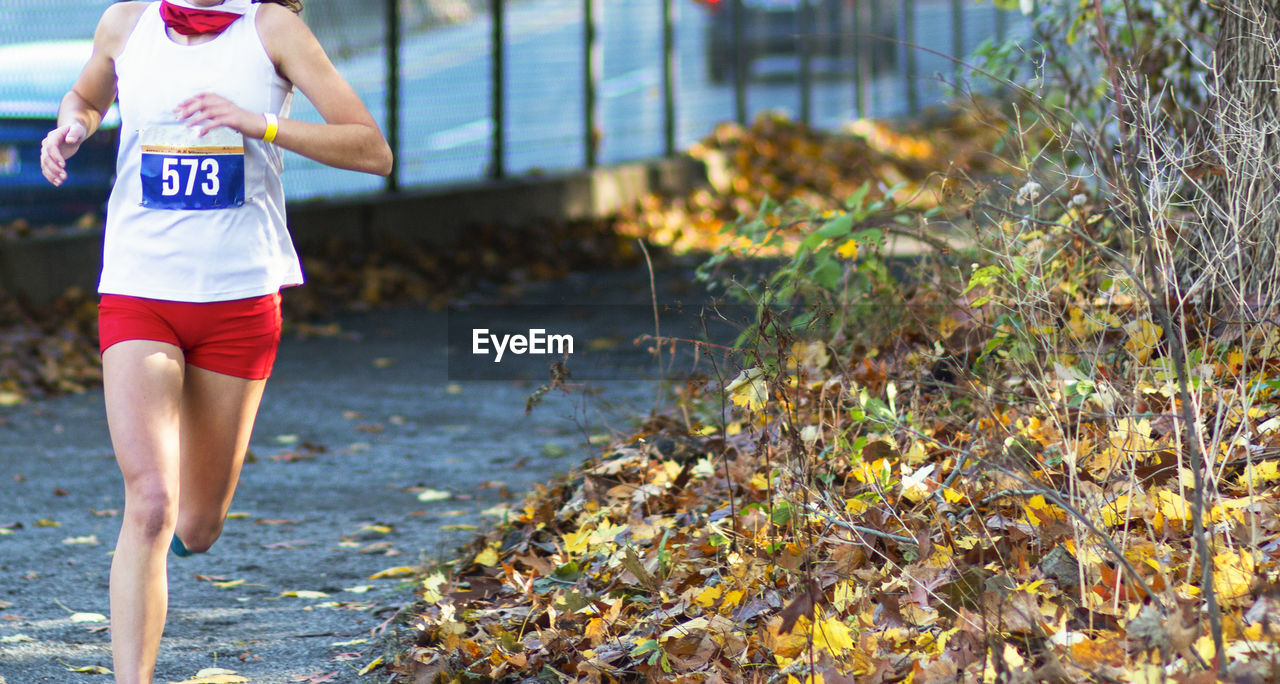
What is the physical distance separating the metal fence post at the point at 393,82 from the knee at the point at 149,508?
8.65 m

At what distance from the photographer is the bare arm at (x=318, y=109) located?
3379 mm

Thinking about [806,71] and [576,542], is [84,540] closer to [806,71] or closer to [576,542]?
[576,542]

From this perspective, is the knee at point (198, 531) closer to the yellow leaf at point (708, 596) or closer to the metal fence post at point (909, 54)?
the yellow leaf at point (708, 596)

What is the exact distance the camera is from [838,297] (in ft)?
18.2

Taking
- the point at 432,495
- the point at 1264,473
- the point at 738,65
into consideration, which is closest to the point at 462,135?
the point at 738,65

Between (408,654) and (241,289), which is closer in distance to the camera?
(241,289)

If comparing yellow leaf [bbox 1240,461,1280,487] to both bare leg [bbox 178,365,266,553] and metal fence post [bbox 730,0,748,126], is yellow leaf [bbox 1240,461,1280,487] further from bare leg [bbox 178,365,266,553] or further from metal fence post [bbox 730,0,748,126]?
metal fence post [bbox 730,0,748,126]

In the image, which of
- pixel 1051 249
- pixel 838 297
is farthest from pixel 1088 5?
pixel 838 297

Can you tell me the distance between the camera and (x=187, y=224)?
3.39 meters

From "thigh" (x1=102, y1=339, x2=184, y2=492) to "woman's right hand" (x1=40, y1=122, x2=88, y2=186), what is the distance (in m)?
0.49

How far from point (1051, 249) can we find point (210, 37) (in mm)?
2813

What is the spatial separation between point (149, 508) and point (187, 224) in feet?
2.23

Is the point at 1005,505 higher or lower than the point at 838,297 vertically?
lower

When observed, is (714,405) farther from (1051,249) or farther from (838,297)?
(1051,249)
